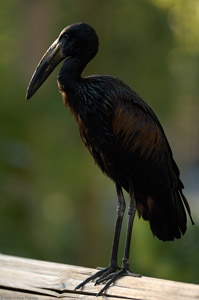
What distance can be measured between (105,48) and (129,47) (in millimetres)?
274

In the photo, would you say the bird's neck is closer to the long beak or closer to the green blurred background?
the long beak

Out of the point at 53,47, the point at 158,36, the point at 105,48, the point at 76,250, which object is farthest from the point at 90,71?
the point at 53,47

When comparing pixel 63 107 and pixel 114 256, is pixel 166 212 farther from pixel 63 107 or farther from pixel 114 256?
pixel 63 107

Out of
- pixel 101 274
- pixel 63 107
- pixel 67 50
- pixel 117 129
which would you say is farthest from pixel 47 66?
pixel 63 107

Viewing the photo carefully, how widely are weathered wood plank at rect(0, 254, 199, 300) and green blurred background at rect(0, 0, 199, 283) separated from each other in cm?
278

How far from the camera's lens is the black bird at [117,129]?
2215 millimetres

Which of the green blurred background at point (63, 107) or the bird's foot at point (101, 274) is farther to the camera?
the green blurred background at point (63, 107)

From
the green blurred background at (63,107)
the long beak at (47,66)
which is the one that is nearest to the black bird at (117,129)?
the long beak at (47,66)

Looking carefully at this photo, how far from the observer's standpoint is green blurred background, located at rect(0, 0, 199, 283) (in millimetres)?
5637

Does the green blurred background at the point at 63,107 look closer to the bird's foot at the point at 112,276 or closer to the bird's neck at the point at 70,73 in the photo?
the bird's foot at the point at 112,276

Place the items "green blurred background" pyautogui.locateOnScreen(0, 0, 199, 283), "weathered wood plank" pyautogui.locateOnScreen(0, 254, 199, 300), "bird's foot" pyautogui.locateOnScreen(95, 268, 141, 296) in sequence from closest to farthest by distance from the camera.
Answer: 1. "weathered wood plank" pyautogui.locateOnScreen(0, 254, 199, 300)
2. "bird's foot" pyautogui.locateOnScreen(95, 268, 141, 296)
3. "green blurred background" pyautogui.locateOnScreen(0, 0, 199, 283)

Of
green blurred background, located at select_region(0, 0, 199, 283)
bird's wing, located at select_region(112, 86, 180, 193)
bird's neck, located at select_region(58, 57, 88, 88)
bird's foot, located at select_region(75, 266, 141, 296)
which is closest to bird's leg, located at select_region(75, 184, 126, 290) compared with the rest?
bird's foot, located at select_region(75, 266, 141, 296)

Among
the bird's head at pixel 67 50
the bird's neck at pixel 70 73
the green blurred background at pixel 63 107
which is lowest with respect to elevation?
the green blurred background at pixel 63 107

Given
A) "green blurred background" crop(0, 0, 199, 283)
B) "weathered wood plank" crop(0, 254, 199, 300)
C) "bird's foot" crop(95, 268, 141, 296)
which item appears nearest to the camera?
"weathered wood plank" crop(0, 254, 199, 300)
